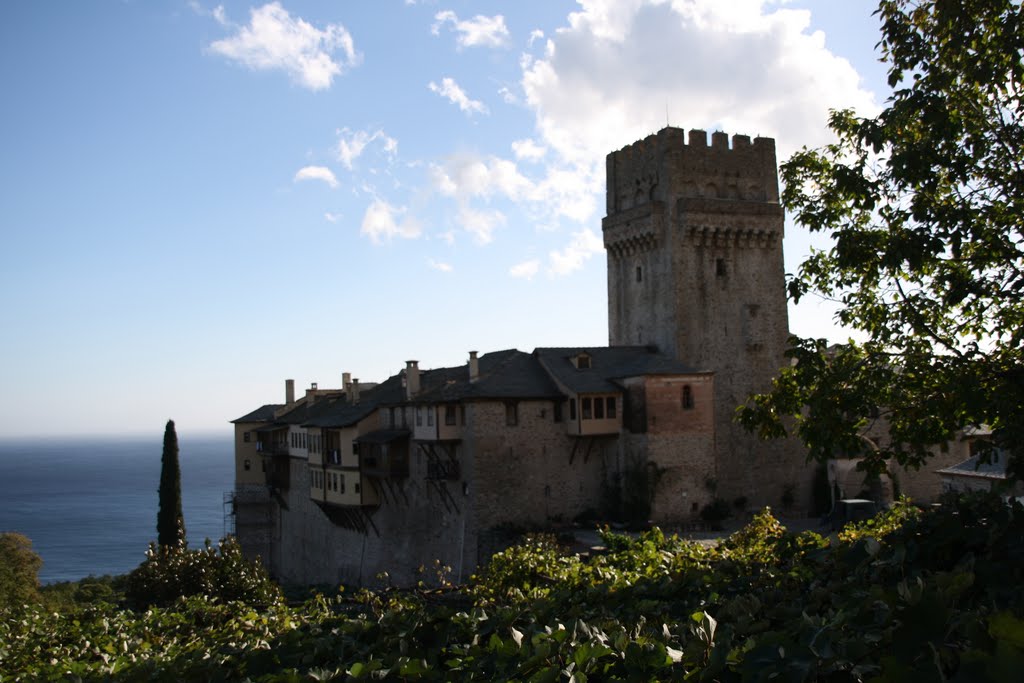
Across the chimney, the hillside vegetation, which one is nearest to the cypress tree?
the chimney

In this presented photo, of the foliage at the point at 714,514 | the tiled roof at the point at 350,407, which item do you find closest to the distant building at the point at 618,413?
the tiled roof at the point at 350,407

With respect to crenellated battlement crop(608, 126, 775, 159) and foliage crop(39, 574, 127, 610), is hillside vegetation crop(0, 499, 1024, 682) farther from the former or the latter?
foliage crop(39, 574, 127, 610)

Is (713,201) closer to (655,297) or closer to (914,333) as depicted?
(655,297)

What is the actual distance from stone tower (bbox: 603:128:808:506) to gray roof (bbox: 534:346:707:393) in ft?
7.20

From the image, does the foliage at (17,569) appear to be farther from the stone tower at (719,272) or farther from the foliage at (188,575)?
the stone tower at (719,272)

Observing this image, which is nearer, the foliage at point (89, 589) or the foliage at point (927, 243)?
the foliage at point (927, 243)

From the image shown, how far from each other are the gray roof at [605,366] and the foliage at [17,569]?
90.9 ft

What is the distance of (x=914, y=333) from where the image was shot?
16719 millimetres

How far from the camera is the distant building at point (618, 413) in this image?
40.8 metres

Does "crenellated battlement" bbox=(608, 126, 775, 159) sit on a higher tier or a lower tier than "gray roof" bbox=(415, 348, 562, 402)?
higher

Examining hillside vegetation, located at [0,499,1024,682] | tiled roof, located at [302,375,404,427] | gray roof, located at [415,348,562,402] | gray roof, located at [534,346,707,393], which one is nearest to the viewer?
hillside vegetation, located at [0,499,1024,682]

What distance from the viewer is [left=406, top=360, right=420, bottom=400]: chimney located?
44.5 metres

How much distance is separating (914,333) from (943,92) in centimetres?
437

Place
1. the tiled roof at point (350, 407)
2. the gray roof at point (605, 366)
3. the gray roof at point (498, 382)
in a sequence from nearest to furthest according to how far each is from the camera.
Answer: the gray roof at point (498, 382), the gray roof at point (605, 366), the tiled roof at point (350, 407)
